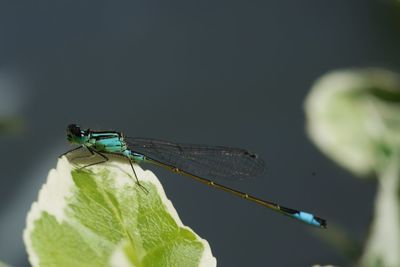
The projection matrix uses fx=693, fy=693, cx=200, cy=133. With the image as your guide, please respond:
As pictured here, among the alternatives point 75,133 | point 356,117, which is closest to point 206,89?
point 356,117

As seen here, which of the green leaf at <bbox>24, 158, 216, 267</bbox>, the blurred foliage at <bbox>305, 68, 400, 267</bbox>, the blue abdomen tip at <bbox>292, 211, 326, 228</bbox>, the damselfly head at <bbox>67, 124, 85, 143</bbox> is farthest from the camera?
the blurred foliage at <bbox>305, 68, 400, 267</bbox>

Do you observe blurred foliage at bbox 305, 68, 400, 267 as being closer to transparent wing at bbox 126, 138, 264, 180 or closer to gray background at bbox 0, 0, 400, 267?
transparent wing at bbox 126, 138, 264, 180

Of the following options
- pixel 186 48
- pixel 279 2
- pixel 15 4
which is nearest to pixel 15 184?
pixel 15 4

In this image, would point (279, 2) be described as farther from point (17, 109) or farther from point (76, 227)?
point (76, 227)

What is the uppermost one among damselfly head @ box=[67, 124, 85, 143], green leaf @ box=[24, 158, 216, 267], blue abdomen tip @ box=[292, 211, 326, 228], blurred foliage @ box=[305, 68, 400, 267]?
blurred foliage @ box=[305, 68, 400, 267]

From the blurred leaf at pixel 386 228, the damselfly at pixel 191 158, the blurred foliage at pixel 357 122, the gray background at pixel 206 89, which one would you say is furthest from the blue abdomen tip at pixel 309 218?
the gray background at pixel 206 89

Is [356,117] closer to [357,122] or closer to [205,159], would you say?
[357,122]

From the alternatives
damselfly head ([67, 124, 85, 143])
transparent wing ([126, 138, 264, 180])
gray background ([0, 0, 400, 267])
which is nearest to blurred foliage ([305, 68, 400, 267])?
transparent wing ([126, 138, 264, 180])

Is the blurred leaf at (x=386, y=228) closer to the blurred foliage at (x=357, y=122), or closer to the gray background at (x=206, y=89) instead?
the blurred foliage at (x=357, y=122)

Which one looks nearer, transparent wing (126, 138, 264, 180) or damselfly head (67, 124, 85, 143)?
damselfly head (67, 124, 85, 143)
